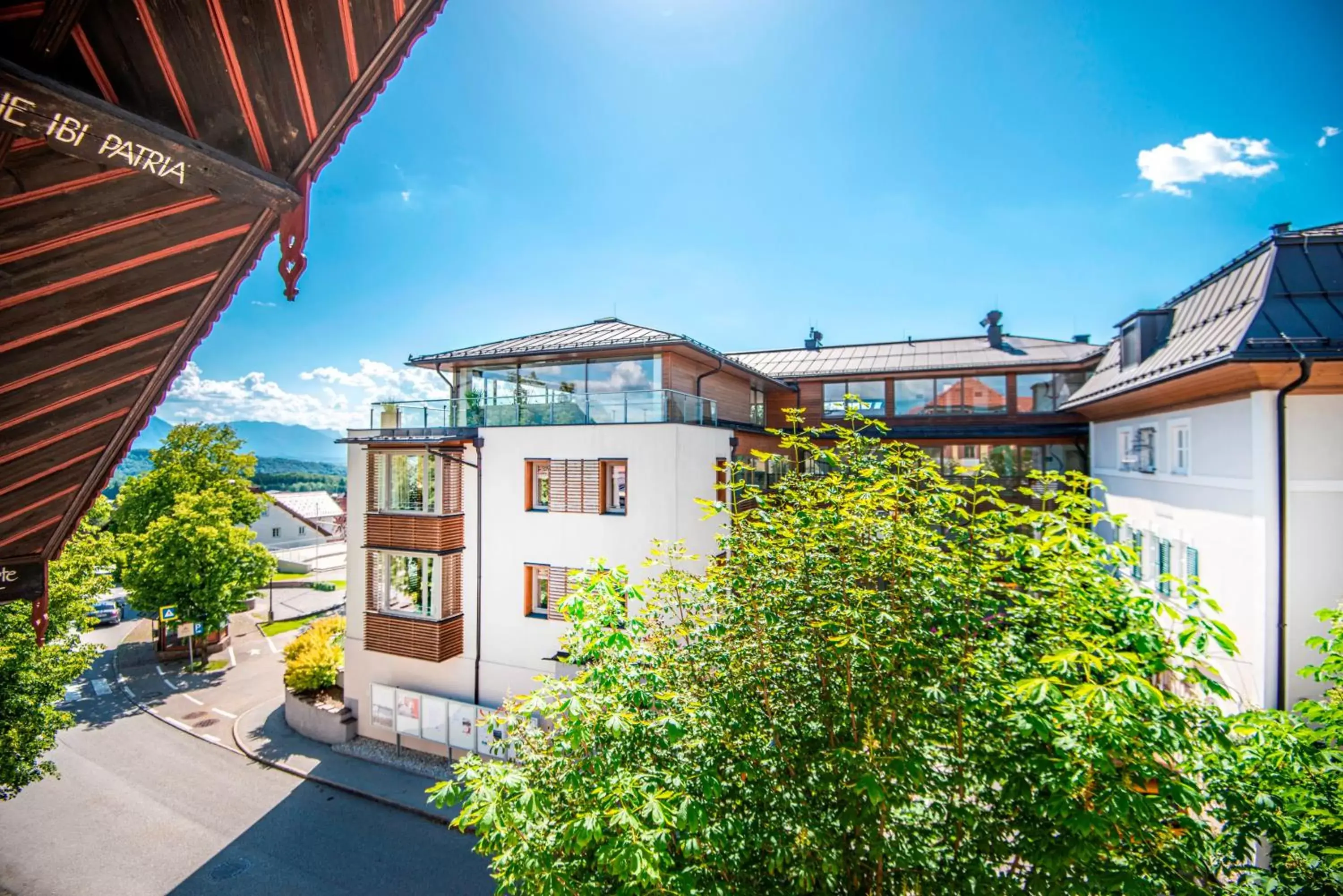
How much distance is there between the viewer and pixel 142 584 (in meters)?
22.1

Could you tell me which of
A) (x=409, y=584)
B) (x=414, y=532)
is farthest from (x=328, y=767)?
(x=414, y=532)

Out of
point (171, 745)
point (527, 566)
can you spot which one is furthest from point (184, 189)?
point (171, 745)

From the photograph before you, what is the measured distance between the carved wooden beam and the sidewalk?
1436 centimetres

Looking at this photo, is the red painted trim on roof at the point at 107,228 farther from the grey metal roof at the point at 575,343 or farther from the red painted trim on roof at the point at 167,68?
the grey metal roof at the point at 575,343

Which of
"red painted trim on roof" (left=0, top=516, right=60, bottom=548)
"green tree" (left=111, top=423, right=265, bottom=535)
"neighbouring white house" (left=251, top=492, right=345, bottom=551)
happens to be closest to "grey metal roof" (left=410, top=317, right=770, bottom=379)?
"red painted trim on roof" (left=0, top=516, right=60, bottom=548)

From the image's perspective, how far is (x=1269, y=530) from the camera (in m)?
8.84

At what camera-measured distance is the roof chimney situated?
925 inches

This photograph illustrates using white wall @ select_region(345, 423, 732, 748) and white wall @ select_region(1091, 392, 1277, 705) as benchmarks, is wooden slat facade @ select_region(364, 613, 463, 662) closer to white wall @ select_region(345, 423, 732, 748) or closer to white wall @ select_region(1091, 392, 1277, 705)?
white wall @ select_region(345, 423, 732, 748)

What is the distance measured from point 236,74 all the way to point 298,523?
64.6m

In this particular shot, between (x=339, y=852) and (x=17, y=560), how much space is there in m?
11.6

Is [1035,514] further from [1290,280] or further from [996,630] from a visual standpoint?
[1290,280]

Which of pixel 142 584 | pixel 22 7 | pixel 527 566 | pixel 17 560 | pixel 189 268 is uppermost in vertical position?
pixel 22 7

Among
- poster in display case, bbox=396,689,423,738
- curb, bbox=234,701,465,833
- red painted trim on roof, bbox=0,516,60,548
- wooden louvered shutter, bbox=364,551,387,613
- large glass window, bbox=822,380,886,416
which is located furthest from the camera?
large glass window, bbox=822,380,886,416

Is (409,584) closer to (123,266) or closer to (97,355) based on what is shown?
(97,355)
